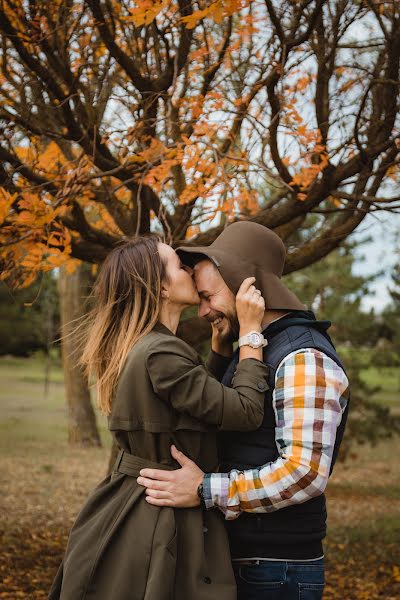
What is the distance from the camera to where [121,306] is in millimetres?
2666

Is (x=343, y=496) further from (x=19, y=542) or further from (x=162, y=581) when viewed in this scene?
(x=162, y=581)

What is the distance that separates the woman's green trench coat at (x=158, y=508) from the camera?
2223 mm

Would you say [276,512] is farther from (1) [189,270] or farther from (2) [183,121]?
(2) [183,121]

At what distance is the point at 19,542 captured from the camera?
283 inches

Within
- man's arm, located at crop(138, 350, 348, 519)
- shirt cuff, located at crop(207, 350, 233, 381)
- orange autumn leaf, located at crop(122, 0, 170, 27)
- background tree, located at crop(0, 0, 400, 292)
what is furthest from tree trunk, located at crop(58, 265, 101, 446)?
man's arm, located at crop(138, 350, 348, 519)

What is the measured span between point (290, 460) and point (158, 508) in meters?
0.47

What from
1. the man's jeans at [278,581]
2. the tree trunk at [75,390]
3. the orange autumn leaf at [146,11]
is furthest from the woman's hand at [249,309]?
the tree trunk at [75,390]

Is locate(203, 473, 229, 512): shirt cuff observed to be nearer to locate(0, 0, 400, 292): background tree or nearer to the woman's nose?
the woman's nose

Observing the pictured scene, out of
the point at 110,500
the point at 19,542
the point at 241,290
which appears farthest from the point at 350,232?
the point at 19,542

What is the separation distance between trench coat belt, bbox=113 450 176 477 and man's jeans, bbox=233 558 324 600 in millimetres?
422

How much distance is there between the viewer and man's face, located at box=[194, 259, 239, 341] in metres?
2.63

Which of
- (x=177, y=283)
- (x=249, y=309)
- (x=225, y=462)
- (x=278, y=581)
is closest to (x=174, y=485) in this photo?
(x=225, y=462)

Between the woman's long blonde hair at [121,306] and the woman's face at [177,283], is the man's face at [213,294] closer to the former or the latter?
the woman's face at [177,283]

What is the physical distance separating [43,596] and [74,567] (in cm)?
352
